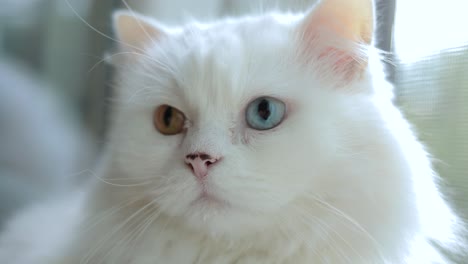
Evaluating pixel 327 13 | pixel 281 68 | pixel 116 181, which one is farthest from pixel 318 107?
pixel 116 181

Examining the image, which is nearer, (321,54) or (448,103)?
(321,54)

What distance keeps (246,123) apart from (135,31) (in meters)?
0.52

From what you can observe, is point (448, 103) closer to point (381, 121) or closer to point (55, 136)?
point (381, 121)

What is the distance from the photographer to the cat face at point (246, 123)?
1011mm

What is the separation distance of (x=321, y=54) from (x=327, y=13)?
0.11 metres

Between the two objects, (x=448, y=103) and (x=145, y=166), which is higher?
(x=145, y=166)

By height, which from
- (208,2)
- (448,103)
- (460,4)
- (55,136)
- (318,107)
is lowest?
(448,103)

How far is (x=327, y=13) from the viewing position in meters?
1.13

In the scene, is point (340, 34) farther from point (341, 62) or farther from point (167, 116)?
point (167, 116)

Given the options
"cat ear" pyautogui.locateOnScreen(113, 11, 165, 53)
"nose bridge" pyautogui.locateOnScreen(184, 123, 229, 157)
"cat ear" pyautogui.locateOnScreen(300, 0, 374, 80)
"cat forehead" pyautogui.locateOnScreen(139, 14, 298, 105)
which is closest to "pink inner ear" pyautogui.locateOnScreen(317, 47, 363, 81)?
"cat ear" pyautogui.locateOnScreen(300, 0, 374, 80)

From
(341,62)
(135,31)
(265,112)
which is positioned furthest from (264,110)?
(135,31)

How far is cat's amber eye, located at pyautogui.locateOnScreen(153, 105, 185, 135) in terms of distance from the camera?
119cm

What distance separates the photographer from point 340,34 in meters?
1.14

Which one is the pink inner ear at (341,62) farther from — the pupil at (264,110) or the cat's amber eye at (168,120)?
the cat's amber eye at (168,120)
